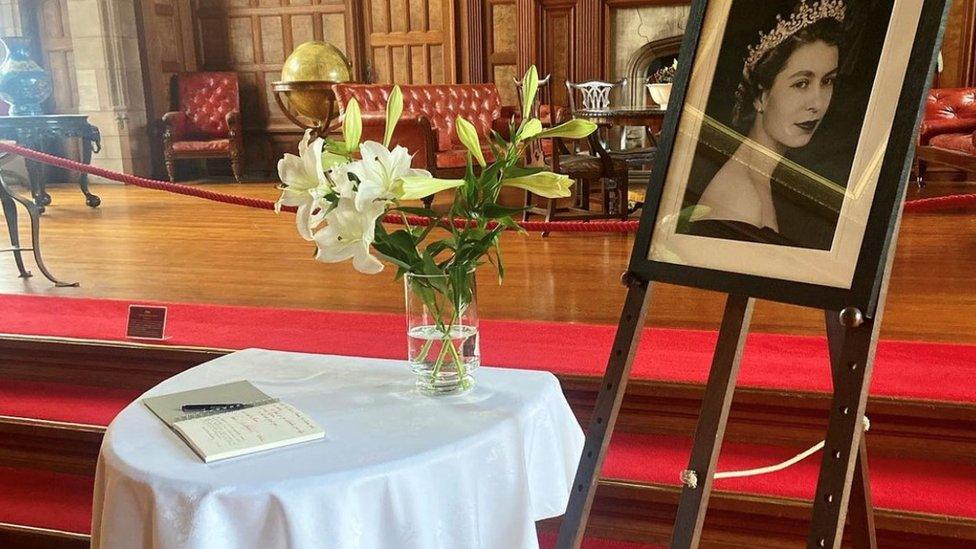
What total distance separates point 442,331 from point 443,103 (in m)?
5.85

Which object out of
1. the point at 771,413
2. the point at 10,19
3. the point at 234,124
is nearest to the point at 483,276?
the point at 771,413

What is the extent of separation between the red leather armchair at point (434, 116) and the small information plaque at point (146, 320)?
3.37 meters

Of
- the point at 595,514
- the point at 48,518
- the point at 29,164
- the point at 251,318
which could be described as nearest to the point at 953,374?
the point at 595,514

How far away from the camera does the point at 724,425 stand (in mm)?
1463

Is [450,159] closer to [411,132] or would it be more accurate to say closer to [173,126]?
[411,132]

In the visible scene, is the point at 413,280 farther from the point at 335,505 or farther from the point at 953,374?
the point at 953,374

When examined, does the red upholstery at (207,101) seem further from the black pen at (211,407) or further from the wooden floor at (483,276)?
the black pen at (211,407)

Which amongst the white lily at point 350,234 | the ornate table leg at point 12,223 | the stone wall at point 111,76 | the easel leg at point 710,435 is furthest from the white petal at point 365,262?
the stone wall at point 111,76

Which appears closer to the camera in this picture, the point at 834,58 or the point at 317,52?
the point at 834,58

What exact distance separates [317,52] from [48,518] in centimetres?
675

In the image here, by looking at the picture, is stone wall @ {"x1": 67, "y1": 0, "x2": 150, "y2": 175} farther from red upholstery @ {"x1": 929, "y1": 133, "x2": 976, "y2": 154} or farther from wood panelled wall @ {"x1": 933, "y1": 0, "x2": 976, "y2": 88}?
wood panelled wall @ {"x1": 933, "y1": 0, "x2": 976, "y2": 88}

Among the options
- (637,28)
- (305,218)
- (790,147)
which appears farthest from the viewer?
(637,28)

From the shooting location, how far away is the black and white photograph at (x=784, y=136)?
4.23ft

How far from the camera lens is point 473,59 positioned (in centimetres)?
875
